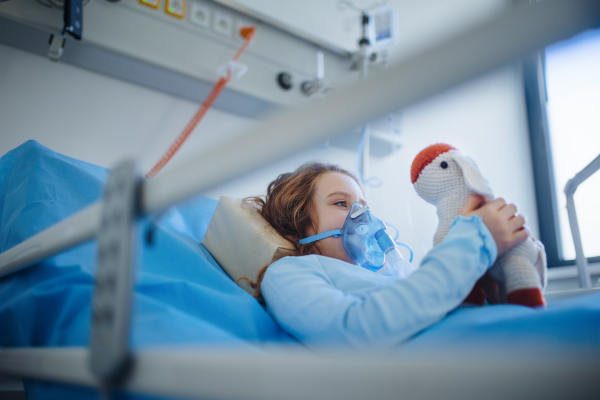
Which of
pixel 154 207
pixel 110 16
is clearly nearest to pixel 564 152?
pixel 110 16

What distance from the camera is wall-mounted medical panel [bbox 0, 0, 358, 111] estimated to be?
1456 mm

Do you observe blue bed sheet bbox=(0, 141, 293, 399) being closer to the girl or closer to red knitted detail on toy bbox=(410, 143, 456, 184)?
the girl

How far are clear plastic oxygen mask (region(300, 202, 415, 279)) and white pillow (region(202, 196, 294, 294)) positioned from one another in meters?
0.11

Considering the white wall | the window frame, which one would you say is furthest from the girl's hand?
the window frame

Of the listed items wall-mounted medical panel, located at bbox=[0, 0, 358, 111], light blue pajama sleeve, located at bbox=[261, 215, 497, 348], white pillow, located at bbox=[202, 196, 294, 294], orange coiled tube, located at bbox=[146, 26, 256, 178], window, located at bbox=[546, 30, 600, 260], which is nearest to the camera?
light blue pajama sleeve, located at bbox=[261, 215, 497, 348]

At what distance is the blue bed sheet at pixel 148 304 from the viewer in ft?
1.64

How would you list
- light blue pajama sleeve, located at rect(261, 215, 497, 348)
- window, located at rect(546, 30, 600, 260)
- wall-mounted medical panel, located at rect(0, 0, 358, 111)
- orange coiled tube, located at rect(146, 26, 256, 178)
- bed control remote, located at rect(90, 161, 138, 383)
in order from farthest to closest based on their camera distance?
window, located at rect(546, 30, 600, 260)
orange coiled tube, located at rect(146, 26, 256, 178)
wall-mounted medical panel, located at rect(0, 0, 358, 111)
light blue pajama sleeve, located at rect(261, 215, 497, 348)
bed control remote, located at rect(90, 161, 138, 383)

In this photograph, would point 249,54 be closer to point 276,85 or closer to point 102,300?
point 276,85

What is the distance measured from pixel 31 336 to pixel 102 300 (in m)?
0.43

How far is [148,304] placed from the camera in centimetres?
70

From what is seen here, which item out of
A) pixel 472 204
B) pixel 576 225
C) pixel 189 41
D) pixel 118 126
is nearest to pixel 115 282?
pixel 472 204

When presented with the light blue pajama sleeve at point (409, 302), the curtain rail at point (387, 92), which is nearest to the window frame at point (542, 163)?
the light blue pajama sleeve at point (409, 302)

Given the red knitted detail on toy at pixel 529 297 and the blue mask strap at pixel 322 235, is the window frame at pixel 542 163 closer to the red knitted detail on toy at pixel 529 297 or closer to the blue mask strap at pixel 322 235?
the blue mask strap at pixel 322 235

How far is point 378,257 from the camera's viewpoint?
42.3 inches
